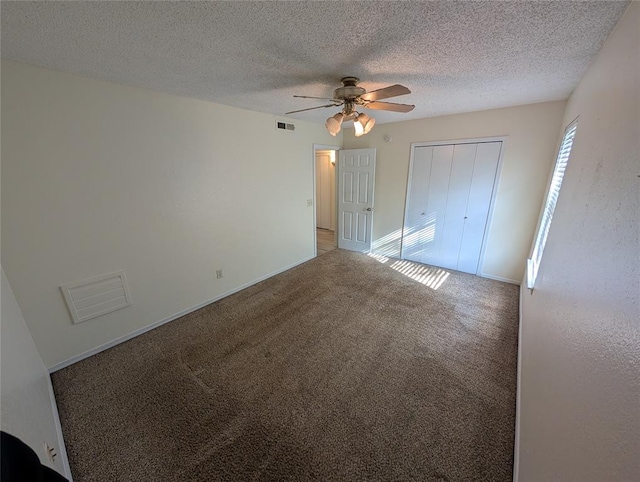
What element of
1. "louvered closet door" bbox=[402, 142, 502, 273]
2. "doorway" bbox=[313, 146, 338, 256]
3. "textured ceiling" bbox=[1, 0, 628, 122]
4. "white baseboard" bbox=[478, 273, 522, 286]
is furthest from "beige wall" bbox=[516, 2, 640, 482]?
"doorway" bbox=[313, 146, 338, 256]

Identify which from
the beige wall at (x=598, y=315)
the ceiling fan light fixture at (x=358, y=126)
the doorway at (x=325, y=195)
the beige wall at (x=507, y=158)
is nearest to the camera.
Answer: the beige wall at (x=598, y=315)

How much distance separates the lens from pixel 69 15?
1158mm

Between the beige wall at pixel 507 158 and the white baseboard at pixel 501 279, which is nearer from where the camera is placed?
the beige wall at pixel 507 158

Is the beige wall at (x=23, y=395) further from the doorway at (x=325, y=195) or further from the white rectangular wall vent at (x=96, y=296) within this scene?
the doorway at (x=325, y=195)

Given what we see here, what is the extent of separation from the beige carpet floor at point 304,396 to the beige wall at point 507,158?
0.83 meters

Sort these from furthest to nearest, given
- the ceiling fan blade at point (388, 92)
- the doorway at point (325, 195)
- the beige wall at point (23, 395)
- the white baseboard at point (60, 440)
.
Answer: the doorway at point (325, 195), the ceiling fan blade at point (388, 92), the white baseboard at point (60, 440), the beige wall at point (23, 395)

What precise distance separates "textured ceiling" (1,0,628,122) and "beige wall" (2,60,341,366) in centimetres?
27

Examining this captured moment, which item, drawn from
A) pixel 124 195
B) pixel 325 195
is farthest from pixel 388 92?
pixel 325 195

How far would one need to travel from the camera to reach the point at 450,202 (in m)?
3.64

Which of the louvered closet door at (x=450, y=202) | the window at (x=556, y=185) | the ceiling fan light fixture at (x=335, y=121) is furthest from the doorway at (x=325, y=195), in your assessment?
the window at (x=556, y=185)

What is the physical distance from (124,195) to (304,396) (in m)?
2.28

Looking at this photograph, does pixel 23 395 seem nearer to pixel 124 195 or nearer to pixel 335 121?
pixel 124 195

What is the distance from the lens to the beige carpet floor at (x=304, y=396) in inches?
53.6

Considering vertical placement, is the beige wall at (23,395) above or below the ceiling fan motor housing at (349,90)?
below
